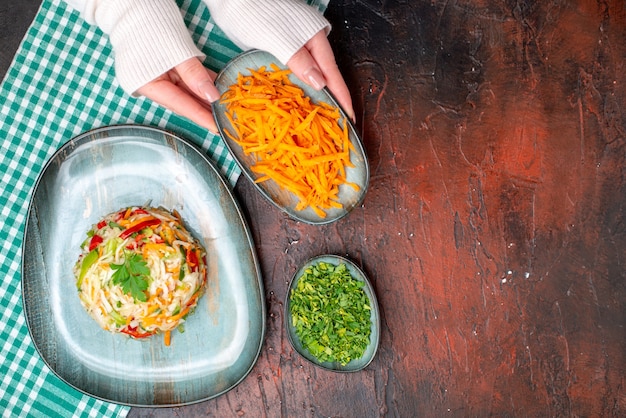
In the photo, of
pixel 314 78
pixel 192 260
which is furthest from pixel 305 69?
pixel 192 260

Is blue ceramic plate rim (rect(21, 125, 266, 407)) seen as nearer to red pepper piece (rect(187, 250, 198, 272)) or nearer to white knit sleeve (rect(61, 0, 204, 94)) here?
red pepper piece (rect(187, 250, 198, 272))

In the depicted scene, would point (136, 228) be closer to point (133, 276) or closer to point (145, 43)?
point (133, 276)

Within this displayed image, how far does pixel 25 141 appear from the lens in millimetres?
2260

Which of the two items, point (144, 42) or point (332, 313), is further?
point (332, 313)

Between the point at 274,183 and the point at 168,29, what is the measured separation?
65 cm

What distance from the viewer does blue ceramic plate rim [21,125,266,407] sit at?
7.10 feet

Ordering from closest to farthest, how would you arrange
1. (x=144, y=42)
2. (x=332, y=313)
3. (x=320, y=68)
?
1. (x=144, y=42)
2. (x=320, y=68)
3. (x=332, y=313)

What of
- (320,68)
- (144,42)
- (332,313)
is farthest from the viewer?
(332,313)

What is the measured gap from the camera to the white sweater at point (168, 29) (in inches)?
76.0

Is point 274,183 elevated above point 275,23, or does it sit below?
below

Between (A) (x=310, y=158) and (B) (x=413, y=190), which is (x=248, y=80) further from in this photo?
(B) (x=413, y=190)

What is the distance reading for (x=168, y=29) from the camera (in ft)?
6.38

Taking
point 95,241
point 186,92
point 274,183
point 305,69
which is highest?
point 305,69

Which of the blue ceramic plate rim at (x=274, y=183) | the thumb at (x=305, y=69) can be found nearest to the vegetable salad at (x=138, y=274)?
the blue ceramic plate rim at (x=274, y=183)
